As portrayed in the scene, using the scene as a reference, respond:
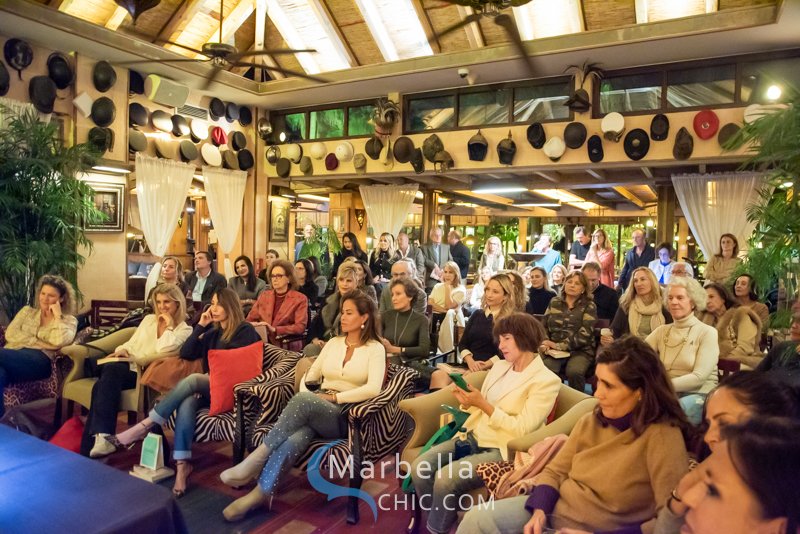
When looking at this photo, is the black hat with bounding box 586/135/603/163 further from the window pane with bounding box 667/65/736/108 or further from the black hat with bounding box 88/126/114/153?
the black hat with bounding box 88/126/114/153

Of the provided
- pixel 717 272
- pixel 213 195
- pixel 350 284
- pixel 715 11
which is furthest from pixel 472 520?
pixel 213 195

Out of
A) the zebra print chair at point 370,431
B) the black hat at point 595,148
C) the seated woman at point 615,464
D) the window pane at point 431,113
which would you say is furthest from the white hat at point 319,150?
the seated woman at point 615,464

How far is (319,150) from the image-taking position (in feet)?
28.5

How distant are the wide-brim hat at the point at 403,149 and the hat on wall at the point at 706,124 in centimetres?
359

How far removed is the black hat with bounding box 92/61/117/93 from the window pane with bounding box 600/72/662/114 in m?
6.01

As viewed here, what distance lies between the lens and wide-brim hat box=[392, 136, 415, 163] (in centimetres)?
802

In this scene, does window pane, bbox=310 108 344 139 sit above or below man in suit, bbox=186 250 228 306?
above

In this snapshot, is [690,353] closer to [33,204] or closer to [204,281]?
[204,281]

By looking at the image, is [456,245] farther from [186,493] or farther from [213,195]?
[186,493]

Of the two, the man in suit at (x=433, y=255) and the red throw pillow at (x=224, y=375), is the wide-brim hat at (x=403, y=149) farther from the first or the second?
the red throw pillow at (x=224, y=375)

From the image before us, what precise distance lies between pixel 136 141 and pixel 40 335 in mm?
3895

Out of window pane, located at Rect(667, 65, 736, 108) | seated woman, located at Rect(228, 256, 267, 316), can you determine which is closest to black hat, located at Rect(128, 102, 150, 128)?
seated woman, located at Rect(228, 256, 267, 316)

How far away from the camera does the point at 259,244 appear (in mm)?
9359

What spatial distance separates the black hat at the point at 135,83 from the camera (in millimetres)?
7234
